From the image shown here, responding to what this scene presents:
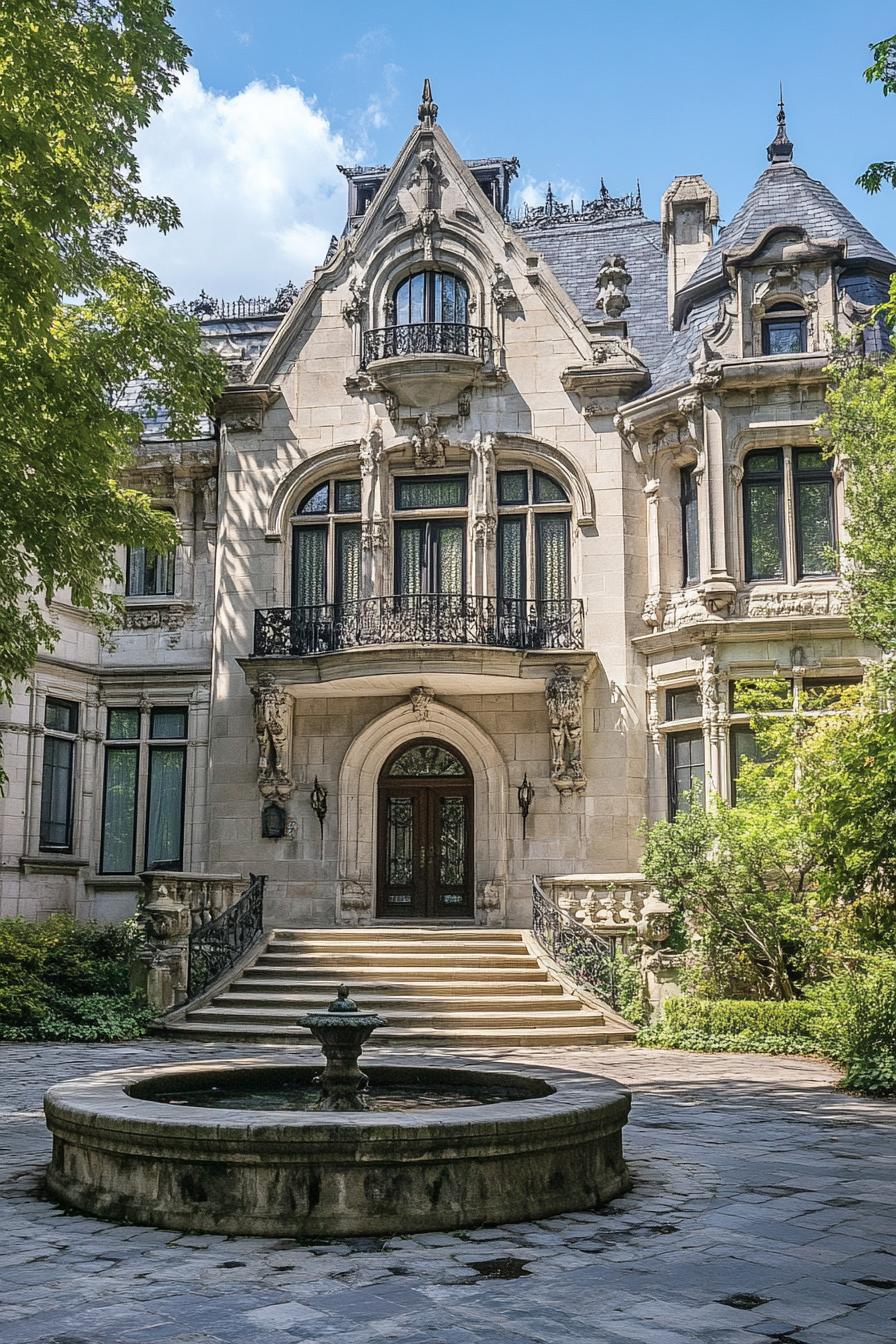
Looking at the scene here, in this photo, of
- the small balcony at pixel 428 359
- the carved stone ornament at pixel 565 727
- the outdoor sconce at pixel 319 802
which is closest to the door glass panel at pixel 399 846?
the outdoor sconce at pixel 319 802

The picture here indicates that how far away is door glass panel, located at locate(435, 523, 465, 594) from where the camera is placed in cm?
2303

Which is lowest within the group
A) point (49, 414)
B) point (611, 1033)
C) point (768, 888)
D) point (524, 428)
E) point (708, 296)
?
point (611, 1033)

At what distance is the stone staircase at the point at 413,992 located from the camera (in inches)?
666

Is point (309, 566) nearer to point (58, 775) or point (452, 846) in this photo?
point (452, 846)

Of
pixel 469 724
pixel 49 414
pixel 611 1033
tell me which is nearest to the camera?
pixel 49 414

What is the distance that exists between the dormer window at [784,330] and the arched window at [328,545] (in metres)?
7.40

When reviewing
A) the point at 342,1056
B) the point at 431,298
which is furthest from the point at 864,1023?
the point at 431,298

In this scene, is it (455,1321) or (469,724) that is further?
(469,724)

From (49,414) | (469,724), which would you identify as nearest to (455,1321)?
(49,414)

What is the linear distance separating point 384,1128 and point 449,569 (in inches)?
649

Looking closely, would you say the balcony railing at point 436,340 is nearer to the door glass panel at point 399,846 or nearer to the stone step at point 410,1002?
the door glass panel at point 399,846

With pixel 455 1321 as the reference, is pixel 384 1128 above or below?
above

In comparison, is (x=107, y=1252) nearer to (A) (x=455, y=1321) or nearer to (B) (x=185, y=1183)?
(B) (x=185, y=1183)

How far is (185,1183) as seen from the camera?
742cm
